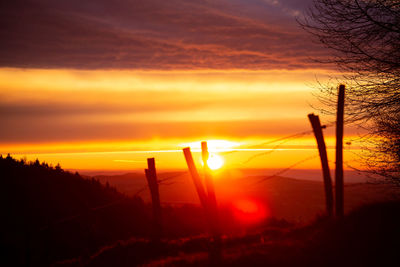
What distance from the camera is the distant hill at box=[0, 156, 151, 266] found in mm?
17016

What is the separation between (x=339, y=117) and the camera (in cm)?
1129

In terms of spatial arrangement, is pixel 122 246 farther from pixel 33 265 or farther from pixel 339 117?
pixel 339 117

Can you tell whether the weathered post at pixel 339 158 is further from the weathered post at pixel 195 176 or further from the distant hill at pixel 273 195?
the distant hill at pixel 273 195

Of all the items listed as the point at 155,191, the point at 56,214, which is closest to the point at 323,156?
the point at 155,191

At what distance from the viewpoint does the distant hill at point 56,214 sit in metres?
17.0

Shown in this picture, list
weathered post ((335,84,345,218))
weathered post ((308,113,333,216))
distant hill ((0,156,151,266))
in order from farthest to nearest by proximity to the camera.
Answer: distant hill ((0,156,151,266)) → weathered post ((308,113,333,216)) → weathered post ((335,84,345,218))

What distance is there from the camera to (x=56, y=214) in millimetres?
20531

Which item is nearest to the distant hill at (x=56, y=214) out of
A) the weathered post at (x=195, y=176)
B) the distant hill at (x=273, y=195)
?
the weathered post at (x=195, y=176)

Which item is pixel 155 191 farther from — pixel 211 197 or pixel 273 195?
pixel 273 195

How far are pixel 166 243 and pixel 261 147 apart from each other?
17.1 feet

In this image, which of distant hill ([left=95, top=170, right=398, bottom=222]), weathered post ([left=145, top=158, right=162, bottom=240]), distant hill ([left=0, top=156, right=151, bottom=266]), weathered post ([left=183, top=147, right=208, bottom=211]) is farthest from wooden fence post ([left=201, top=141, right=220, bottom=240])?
distant hill ([left=95, top=170, right=398, bottom=222])

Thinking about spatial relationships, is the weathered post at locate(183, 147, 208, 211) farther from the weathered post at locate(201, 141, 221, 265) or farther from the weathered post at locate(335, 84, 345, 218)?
the weathered post at locate(335, 84, 345, 218)

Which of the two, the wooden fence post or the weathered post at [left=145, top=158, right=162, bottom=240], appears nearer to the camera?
the wooden fence post

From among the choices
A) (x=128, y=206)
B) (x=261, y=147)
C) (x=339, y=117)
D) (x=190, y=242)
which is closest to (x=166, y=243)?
(x=190, y=242)
